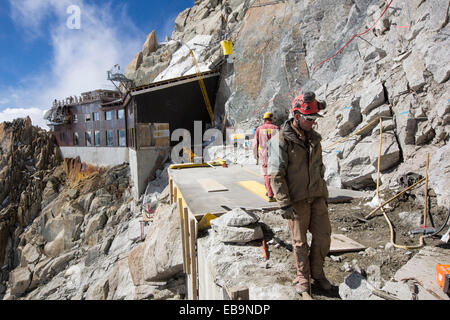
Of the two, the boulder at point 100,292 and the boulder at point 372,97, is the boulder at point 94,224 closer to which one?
the boulder at point 100,292

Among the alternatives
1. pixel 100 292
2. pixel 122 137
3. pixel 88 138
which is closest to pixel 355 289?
pixel 100 292

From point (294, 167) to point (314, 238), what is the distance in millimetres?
922

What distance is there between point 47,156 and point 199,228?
Result: 33.9 m

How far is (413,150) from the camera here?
17.6 feet

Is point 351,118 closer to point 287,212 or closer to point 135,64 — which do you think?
point 287,212

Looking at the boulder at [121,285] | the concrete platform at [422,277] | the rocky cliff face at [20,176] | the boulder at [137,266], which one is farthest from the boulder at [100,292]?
the rocky cliff face at [20,176]

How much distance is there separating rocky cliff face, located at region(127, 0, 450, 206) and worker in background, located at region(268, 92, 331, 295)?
→ 2.69 m

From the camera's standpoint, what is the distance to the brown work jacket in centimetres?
293

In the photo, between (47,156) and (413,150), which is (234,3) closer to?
(47,156)

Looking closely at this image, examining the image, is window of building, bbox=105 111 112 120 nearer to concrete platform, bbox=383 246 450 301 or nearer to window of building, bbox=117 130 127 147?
window of building, bbox=117 130 127 147

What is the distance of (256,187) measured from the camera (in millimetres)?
6996

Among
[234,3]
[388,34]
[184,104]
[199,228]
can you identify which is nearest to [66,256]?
[184,104]

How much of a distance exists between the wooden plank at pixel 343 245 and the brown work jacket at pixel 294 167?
118 cm

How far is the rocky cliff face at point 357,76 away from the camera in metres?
5.43
